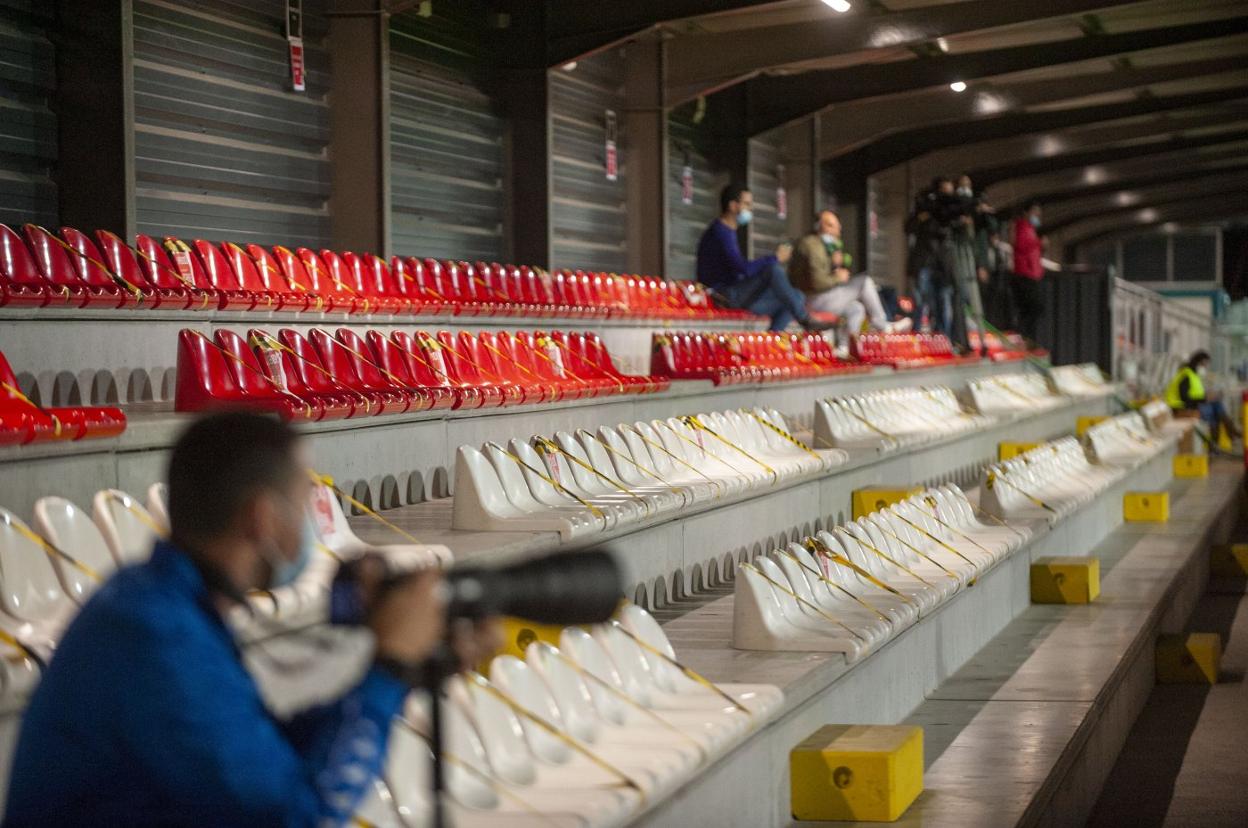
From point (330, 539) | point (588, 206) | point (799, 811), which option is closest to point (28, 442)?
point (330, 539)

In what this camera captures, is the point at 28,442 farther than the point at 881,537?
No

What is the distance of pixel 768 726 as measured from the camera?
11.6 feet

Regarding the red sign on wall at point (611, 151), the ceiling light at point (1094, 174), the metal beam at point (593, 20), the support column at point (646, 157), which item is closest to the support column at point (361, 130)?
the metal beam at point (593, 20)

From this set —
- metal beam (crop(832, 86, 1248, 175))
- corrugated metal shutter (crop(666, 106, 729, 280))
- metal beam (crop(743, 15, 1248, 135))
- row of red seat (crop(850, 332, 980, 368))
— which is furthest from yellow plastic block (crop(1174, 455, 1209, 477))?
metal beam (crop(832, 86, 1248, 175))

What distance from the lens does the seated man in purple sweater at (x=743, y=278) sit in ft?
34.2

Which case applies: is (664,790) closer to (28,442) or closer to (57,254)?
(28,442)

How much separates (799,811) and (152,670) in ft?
7.70

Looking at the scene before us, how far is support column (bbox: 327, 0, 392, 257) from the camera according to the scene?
354 inches

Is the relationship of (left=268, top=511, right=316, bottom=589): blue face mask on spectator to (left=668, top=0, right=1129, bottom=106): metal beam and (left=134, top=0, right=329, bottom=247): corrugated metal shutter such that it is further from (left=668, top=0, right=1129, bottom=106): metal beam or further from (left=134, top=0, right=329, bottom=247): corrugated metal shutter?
(left=668, top=0, right=1129, bottom=106): metal beam

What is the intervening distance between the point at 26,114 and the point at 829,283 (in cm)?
566

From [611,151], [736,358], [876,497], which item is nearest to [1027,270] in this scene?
[611,151]

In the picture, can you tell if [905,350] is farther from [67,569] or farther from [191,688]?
[191,688]

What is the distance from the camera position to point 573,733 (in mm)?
3004

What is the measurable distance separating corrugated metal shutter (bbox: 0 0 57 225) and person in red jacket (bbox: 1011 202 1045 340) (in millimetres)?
12445
